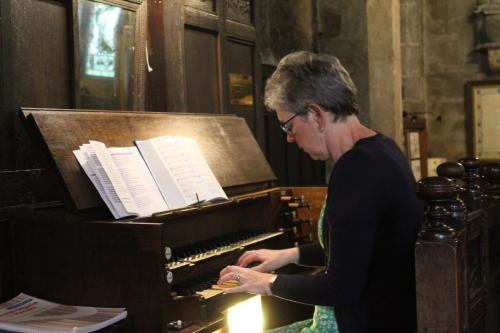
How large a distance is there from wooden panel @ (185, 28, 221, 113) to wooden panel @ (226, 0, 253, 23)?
10.3 inches

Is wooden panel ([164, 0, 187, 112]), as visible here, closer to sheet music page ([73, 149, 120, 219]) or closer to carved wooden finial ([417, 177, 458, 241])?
sheet music page ([73, 149, 120, 219])

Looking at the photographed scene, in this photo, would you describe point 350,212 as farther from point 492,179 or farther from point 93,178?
point 93,178

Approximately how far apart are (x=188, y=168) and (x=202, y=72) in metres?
1.34

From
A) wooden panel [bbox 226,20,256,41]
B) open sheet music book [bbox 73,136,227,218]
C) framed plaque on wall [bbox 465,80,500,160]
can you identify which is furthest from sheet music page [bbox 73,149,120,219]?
framed plaque on wall [bbox 465,80,500,160]

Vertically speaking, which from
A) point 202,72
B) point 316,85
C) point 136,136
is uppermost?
point 202,72

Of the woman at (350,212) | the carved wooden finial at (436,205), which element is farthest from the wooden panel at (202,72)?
the carved wooden finial at (436,205)

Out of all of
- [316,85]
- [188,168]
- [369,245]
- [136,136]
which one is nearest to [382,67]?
[188,168]

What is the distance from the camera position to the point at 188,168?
3234 millimetres

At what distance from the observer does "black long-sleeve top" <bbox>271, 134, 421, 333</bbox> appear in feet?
6.42

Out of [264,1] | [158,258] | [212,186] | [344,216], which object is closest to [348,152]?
[344,216]

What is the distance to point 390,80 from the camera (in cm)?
669

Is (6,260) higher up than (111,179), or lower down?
lower down

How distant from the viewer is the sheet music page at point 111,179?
2736 millimetres

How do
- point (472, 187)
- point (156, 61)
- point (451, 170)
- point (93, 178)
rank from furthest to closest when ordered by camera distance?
point (156, 61)
point (93, 178)
point (472, 187)
point (451, 170)
